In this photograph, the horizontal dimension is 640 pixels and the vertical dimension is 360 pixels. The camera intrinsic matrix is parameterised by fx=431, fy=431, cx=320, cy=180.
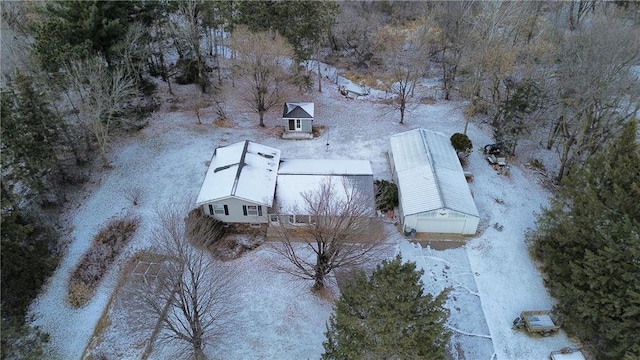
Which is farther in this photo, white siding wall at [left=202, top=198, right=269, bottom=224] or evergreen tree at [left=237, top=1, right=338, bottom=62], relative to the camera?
evergreen tree at [left=237, top=1, right=338, bottom=62]

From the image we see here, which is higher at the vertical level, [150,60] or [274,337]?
[150,60]

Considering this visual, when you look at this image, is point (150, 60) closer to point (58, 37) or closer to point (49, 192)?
point (58, 37)

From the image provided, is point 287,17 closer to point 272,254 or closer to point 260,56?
point 260,56

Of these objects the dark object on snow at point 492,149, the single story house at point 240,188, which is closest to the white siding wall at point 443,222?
the single story house at point 240,188

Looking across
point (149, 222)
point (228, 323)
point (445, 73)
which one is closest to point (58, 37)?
point (149, 222)

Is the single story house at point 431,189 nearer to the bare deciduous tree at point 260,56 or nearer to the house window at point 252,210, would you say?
the house window at point 252,210

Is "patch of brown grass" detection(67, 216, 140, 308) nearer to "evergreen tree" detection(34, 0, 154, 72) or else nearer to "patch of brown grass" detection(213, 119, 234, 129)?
"patch of brown grass" detection(213, 119, 234, 129)

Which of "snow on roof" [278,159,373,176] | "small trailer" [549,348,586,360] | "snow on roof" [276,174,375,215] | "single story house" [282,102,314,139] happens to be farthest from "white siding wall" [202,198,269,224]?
"small trailer" [549,348,586,360]
